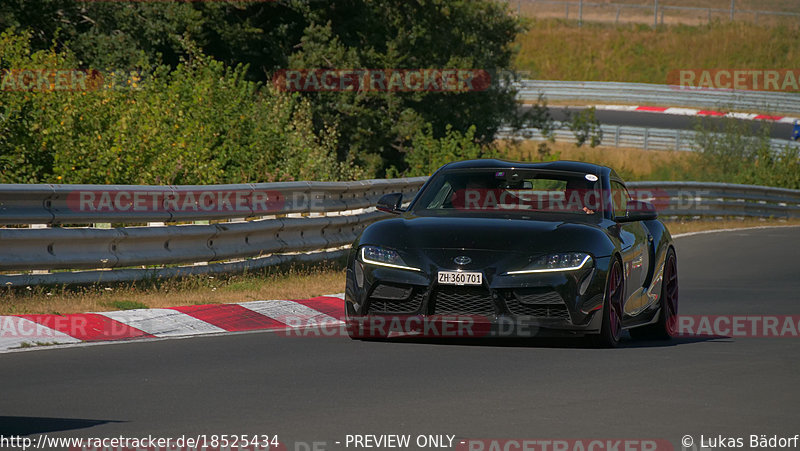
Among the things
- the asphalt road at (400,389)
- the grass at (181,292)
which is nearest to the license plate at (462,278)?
the asphalt road at (400,389)

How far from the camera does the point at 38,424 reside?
21.1 feet

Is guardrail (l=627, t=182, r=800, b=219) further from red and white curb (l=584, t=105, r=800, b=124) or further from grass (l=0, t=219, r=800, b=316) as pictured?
red and white curb (l=584, t=105, r=800, b=124)

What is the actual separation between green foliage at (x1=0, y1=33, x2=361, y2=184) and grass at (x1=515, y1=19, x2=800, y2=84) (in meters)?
49.7

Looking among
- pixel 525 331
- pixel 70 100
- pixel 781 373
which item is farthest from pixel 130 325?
pixel 70 100

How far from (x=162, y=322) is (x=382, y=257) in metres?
2.00

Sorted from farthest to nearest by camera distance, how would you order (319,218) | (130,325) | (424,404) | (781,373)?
1. (319,218)
2. (130,325)
3. (781,373)
4. (424,404)

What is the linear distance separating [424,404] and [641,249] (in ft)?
13.0

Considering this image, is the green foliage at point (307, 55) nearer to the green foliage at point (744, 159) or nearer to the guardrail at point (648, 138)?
the green foliage at point (744, 159)

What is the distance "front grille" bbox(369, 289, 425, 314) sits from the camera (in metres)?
9.38

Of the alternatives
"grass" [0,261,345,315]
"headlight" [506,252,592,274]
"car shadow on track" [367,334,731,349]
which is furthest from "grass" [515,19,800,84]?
"headlight" [506,252,592,274]

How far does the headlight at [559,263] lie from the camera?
9.33 m

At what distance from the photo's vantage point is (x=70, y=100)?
18.7 metres

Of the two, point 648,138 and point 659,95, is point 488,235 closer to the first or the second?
point 648,138

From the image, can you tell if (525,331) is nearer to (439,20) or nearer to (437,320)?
(437,320)
